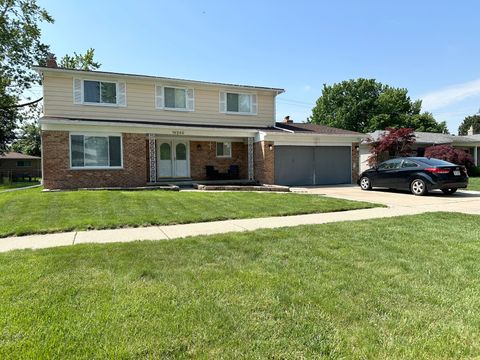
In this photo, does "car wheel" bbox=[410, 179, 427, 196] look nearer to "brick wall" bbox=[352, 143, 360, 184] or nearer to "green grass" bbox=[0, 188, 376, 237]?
"green grass" bbox=[0, 188, 376, 237]

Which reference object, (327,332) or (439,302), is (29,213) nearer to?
(327,332)

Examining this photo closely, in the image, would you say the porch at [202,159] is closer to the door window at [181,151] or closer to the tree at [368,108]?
the door window at [181,151]

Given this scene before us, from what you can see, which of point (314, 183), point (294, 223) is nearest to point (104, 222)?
point (294, 223)

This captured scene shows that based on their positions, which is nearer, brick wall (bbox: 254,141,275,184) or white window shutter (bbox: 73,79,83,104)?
white window shutter (bbox: 73,79,83,104)

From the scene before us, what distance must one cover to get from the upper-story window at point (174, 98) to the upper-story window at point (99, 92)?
5.76 feet

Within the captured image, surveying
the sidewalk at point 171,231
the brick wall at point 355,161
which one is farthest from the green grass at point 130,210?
the brick wall at point 355,161

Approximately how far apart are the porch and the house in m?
0.06

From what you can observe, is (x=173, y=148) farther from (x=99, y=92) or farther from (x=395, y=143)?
(x=395, y=143)

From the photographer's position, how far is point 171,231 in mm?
6488

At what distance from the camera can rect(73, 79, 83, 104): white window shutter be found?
623 inches

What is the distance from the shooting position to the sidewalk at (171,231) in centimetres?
568

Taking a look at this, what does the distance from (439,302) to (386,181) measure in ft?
38.8

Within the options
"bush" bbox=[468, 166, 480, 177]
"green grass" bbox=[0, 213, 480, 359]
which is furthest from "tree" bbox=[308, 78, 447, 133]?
"green grass" bbox=[0, 213, 480, 359]

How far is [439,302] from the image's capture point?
316cm
